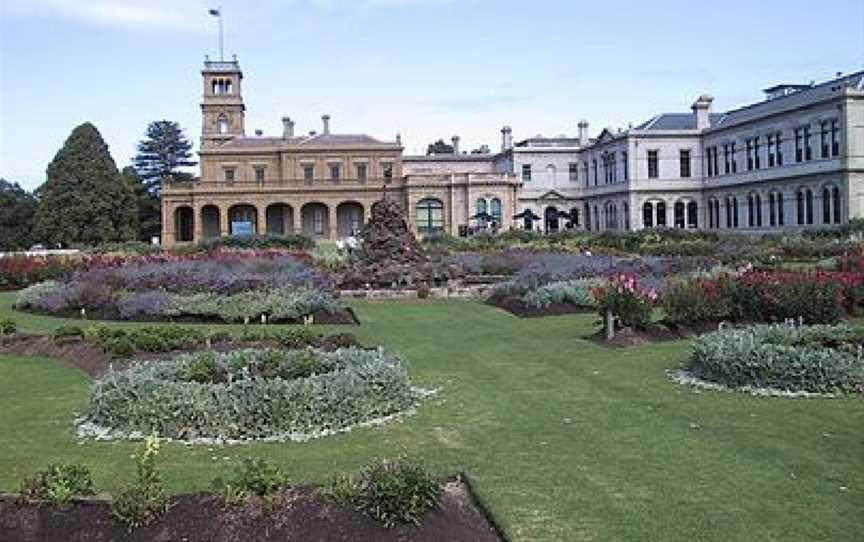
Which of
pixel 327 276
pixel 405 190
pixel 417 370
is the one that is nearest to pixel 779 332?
pixel 417 370

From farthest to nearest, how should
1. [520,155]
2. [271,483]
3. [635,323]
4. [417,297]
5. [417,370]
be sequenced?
[520,155] < [417,297] < [635,323] < [417,370] < [271,483]

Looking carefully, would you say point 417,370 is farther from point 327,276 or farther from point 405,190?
point 405,190

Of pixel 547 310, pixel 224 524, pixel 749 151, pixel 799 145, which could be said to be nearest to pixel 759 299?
pixel 547 310

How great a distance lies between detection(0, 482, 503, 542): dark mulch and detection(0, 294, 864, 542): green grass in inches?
37.6

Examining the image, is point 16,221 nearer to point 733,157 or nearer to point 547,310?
point 733,157

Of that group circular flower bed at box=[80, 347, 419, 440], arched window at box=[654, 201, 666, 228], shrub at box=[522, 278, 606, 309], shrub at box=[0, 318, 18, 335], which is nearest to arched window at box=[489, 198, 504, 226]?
arched window at box=[654, 201, 666, 228]

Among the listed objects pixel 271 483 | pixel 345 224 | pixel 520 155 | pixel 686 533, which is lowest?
pixel 686 533

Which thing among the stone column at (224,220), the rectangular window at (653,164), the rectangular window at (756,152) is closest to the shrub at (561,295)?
the rectangular window at (756,152)

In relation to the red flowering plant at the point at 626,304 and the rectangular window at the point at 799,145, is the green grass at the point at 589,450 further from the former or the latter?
the rectangular window at the point at 799,145

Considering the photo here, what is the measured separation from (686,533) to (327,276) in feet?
72.8

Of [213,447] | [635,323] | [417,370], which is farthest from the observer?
[635,323]

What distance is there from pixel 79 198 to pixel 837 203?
4936 cm

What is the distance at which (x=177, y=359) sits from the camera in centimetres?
1188

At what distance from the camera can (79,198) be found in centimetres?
6788
